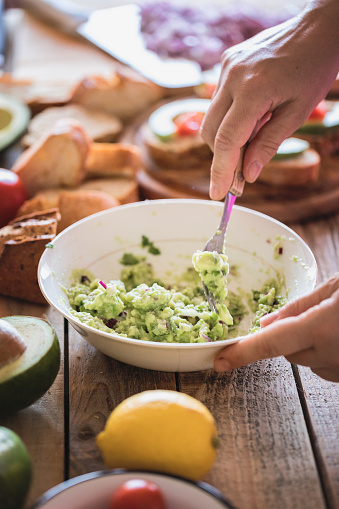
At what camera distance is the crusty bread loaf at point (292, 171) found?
7.92ft

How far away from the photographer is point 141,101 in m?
3.01

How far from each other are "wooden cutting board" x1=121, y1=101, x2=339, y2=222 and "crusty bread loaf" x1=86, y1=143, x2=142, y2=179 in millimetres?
100

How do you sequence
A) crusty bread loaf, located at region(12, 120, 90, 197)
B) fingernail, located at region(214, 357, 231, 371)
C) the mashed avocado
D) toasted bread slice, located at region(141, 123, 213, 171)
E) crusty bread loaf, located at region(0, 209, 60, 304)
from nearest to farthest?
1. fingernail, located at region(214, 357, 231, 371)
2. the mashed avocado
3. crusty bread loaf, located at region(0, 209, 60, 304)
4. crusty bread loaf, located at region(12, 120, 90, 197)
5. toasted bread slice, located at region(141, 123, 213, 171)

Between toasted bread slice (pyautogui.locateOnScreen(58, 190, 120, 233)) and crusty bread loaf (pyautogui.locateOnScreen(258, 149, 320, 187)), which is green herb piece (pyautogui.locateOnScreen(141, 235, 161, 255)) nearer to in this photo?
toasted bread slice (pyautogui.locateOnScreen(58, 190, 120, 233))

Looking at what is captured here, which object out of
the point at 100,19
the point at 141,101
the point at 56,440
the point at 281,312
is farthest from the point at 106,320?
the point at 100,19

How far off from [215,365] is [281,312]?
0.20m

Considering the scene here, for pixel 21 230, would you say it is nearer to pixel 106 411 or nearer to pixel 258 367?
pixel 106 411

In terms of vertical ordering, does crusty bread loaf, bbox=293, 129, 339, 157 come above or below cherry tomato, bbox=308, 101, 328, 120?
below

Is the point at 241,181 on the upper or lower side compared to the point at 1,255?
upper

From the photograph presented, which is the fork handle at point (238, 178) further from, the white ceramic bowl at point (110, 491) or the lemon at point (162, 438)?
the white ceramic bowl at point (110, 491)

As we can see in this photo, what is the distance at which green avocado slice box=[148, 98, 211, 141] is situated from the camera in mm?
2623

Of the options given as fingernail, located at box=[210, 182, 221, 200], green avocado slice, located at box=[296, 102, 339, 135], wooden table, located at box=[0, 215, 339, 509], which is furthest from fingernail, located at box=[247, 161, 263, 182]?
green avocado slice, located at box=[296, 102, 339, 135]

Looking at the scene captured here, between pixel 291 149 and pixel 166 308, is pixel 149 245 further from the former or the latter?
pixel 291 149

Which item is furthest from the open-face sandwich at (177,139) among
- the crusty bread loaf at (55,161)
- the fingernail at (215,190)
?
the fingernail at (215,190)
